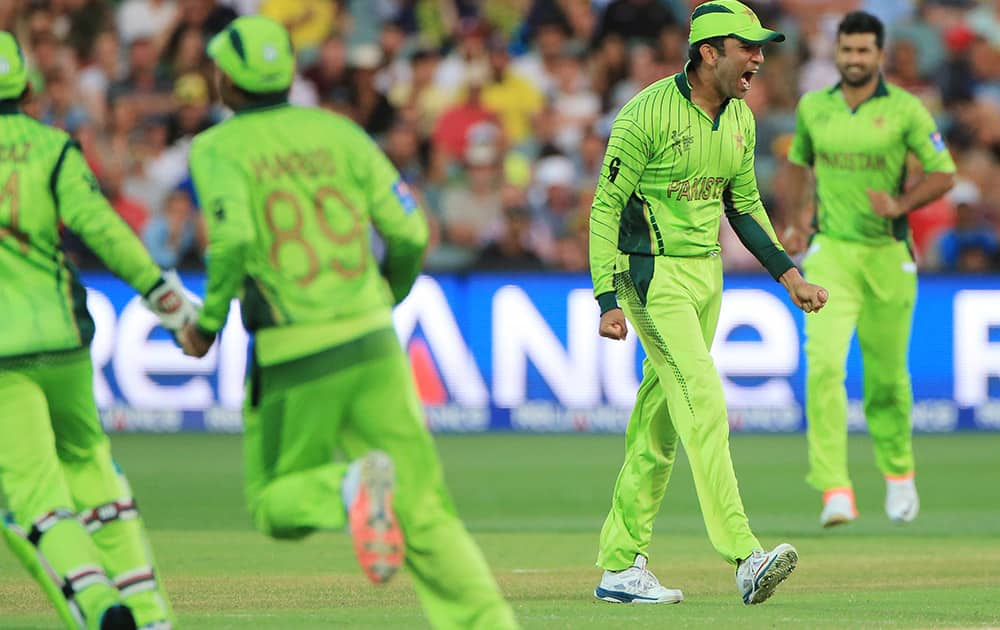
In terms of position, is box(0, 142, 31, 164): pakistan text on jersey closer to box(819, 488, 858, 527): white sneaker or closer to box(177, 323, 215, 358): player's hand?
box(177, 323, 215, 358): player's hand

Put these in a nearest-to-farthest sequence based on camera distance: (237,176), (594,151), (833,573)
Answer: (237,176) < (833,573) < (594,151)

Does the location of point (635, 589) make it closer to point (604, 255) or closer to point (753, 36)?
point (604, 255)

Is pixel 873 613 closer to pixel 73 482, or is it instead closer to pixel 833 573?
pixel 833 573

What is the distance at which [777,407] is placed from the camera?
17.5 meters

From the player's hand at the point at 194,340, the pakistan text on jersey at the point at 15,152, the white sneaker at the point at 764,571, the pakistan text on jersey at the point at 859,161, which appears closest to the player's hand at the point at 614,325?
the white sneaker at the point at 764,571

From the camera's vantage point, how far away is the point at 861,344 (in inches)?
482

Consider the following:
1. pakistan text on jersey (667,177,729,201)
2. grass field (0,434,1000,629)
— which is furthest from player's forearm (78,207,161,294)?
pakistan text on jersey (667,177,729,201)

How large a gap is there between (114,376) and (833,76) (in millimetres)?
8500

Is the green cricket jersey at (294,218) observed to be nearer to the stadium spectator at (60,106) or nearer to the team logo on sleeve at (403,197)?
the team logo on sleeve at (403,197)

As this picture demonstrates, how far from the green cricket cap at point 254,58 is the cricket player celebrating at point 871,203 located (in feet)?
19.6

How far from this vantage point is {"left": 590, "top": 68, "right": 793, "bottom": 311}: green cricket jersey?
339 inches

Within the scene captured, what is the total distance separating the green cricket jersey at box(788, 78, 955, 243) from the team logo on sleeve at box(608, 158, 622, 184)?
3718 millimetres

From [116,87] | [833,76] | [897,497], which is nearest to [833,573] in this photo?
[897,497]

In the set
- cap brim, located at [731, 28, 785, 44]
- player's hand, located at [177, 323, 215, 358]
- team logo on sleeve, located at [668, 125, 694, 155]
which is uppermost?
cap brim, located at [731, 28, 785, 44]
